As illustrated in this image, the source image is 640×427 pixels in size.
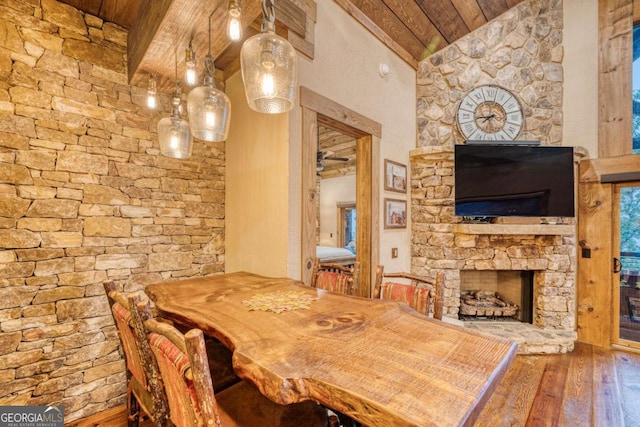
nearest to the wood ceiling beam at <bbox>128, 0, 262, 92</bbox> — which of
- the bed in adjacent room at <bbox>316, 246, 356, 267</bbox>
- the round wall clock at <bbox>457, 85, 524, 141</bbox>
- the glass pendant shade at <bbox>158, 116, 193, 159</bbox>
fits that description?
the glass pendant shade at <bbox>158, 116, 193, 159</bbox>

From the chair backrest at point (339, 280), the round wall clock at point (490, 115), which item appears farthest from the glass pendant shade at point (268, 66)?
the round wall clock at point (490, 115)

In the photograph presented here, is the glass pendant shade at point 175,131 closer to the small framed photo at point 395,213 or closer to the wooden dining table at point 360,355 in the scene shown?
the wooden dining table at point 360,355

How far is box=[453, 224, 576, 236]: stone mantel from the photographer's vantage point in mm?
2875

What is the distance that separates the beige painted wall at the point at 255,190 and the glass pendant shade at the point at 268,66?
0.76 meters

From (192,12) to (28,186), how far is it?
1511 millimetres

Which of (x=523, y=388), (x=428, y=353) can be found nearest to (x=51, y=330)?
(x=428, y=353)

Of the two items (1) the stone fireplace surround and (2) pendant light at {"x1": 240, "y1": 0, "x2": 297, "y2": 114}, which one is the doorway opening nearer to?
(1) the stone fireplace surround

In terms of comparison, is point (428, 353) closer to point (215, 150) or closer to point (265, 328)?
point (265, 328)

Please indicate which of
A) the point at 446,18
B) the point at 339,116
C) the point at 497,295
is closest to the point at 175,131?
the point at 339,116

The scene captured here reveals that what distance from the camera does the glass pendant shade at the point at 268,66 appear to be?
1.16 m

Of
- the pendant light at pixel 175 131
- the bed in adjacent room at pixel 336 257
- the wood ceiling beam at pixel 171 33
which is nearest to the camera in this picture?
the wood ceiling beam at pixel 171 33

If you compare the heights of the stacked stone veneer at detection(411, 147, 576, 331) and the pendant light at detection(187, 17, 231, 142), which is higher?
the pendant light at detection(187, 17, 231, 142)

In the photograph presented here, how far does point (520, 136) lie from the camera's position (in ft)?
10.5

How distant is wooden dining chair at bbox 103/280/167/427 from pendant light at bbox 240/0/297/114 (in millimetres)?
984
